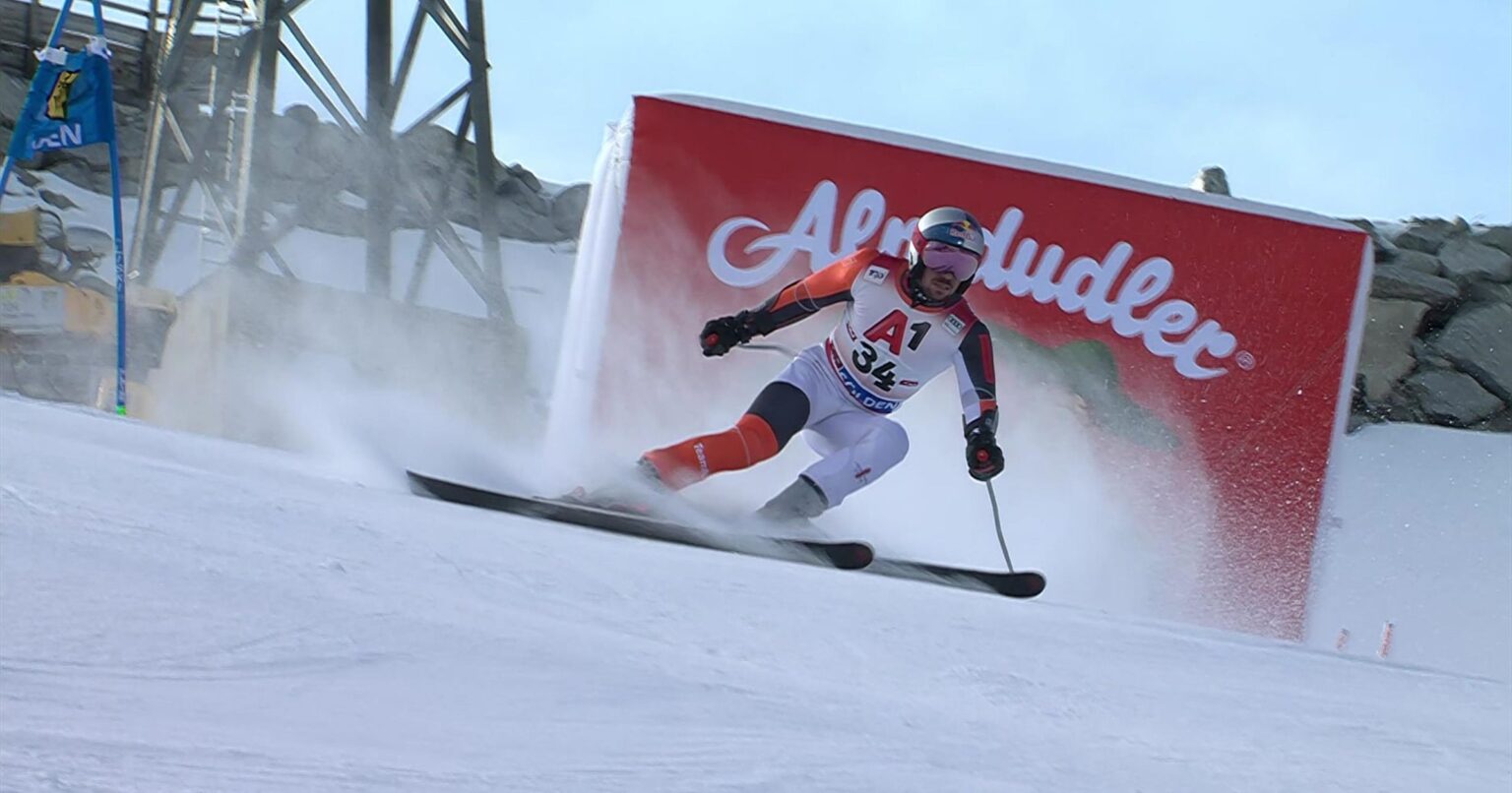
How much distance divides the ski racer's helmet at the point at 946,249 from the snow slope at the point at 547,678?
2.52 m

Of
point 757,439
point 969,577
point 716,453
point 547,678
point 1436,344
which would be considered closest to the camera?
point 547,678

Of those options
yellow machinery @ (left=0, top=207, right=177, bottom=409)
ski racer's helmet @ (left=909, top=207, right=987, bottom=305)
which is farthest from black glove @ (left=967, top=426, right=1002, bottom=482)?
yellow machinery @ (left=0, top=207, right=177, bottom=409)

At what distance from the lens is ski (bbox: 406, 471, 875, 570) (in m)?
5.48

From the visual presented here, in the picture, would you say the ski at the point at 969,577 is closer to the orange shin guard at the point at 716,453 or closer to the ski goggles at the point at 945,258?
the orange shin guard at the point at 716,453

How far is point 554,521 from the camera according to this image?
5.39m

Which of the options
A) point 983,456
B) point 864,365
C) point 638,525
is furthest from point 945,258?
point 638,525

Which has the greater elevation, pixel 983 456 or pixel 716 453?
pixel 983 456

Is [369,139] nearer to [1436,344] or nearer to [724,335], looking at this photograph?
[724,335]

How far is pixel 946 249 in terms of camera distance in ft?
21.8

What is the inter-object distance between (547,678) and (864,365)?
4.38 meters

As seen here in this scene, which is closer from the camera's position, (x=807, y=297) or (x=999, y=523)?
(x=807, y=297)

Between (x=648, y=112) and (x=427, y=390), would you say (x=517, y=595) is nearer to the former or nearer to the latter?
(x=648, y=112)

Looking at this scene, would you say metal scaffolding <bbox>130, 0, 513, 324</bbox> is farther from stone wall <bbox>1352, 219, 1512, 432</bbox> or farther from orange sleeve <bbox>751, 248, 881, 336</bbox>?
stone wall <bbox>1352, 219, 1512, 432</bbox>

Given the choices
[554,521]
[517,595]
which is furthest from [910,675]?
[554,521]
